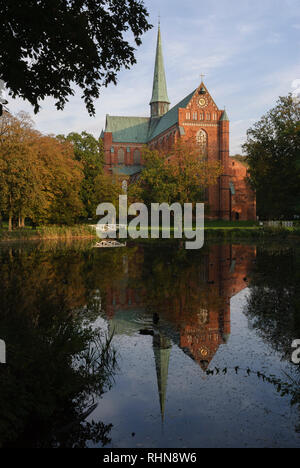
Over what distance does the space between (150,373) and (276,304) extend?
15.8 ft

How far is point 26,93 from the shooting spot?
285 inches

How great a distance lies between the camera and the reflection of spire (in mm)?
4761

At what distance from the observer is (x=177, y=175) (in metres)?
47.1

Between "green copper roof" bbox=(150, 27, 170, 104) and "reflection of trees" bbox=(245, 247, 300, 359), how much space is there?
265 feet

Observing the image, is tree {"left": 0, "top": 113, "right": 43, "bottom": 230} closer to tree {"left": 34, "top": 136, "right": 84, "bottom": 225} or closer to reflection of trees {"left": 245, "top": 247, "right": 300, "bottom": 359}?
tree {"left": 34, "top": 136, "right": 84, "bottom": 225}

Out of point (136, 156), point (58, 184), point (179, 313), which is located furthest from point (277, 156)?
point (136, 156)

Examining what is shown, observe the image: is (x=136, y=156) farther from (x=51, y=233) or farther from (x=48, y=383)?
(x=48, y=383)

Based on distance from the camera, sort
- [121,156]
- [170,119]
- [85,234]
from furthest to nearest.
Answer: [121,156]
[170,119]
[85,234]

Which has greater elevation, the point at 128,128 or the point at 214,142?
the point at 128,128

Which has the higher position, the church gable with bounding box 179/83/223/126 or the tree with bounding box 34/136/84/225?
the church gable with bounding box 179/83/223/126

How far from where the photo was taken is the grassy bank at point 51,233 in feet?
116

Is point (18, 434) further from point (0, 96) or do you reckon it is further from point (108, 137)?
point (108, 137)

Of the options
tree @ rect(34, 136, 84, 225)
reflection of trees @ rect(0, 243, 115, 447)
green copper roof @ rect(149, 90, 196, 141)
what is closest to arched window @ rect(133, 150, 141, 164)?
green copper roof @ rect(149, 90, 196, 141)
